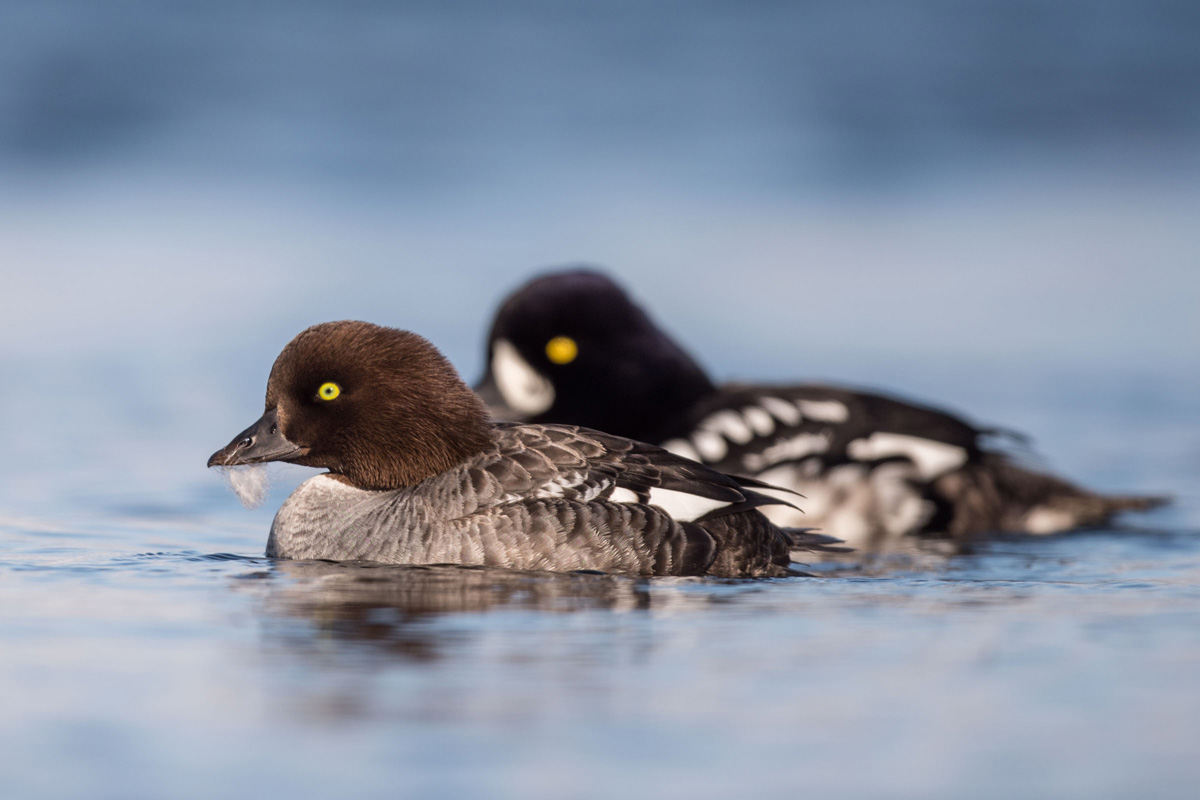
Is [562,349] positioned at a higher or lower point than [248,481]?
higher

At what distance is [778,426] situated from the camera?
26.9 feet

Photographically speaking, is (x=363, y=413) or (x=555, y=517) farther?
(x=363, y=413)

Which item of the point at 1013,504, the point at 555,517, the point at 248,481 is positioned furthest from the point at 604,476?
the point at 1013,504

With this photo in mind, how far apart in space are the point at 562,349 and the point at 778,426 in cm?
117

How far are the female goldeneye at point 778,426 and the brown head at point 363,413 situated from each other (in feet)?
6.24

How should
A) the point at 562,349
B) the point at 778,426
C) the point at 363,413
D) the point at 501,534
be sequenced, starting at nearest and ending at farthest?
the point at 501,534 < the point at 363,413 < the point at 778,426 < the point at 562,349

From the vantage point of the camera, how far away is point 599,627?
16.8 ft

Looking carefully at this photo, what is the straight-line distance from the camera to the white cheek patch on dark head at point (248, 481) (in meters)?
6.65

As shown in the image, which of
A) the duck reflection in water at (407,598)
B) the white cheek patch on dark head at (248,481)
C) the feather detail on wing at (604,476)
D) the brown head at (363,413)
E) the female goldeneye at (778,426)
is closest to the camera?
the duck reflection in water at (407,598)

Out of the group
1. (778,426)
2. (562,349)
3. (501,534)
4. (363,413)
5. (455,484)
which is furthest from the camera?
(562,349)

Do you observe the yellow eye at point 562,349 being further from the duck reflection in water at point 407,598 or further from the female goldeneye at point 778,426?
the duck reflection in water at point 407,598

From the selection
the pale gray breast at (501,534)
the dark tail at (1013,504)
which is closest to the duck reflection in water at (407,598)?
the pale gray breast at (501,534)

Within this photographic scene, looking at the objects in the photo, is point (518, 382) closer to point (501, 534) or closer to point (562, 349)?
point (562, 349)

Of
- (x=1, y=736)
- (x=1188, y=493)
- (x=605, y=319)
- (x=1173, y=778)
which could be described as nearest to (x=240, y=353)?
(x=605, y=319)
